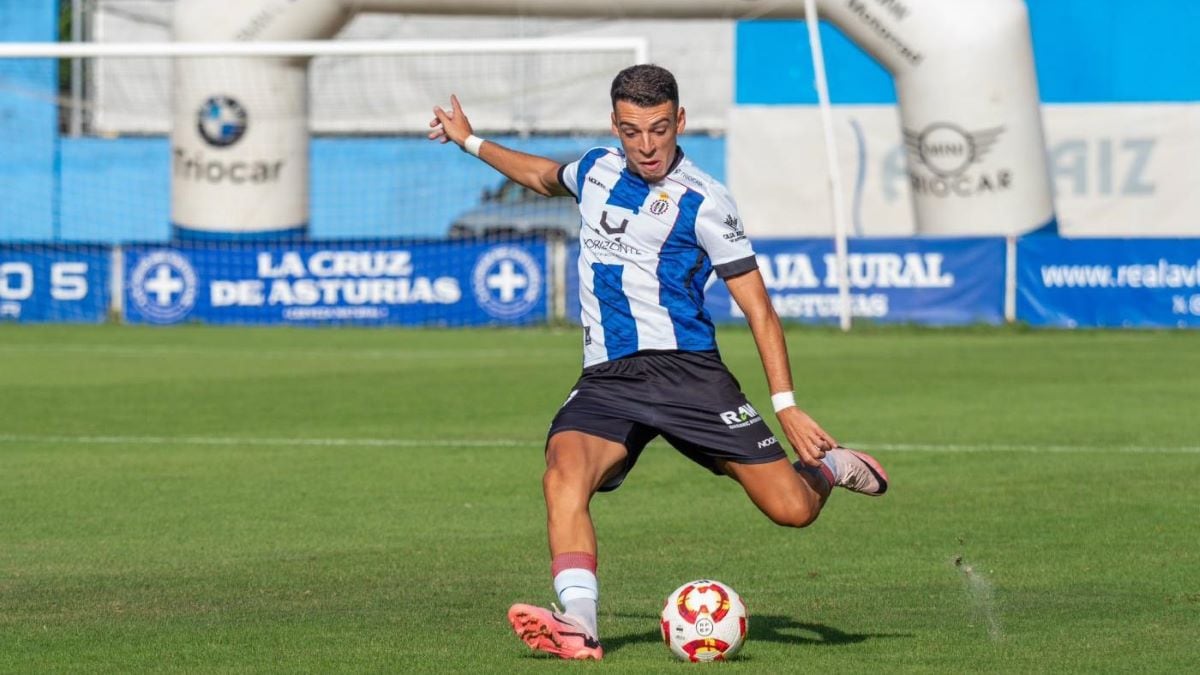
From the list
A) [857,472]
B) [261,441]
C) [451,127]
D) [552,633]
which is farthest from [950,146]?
[552,633]

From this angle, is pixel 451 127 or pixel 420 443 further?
pixel 420 443

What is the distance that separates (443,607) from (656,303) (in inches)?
61.1

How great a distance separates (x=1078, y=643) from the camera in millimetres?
6582

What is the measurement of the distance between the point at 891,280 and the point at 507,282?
5.38 m

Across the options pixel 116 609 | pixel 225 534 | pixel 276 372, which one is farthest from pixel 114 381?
pixel 116 609

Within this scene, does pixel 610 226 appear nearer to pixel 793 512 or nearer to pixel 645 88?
pixel 645 88

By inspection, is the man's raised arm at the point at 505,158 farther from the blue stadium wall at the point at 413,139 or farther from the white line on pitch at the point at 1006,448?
the blue stadium wall at the point at 413,139

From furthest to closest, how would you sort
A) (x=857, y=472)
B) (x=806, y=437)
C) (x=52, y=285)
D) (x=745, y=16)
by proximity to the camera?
(x=52, y=285)
(x=745, y=16)
(x=857, y=472)
(x=806, y=437)

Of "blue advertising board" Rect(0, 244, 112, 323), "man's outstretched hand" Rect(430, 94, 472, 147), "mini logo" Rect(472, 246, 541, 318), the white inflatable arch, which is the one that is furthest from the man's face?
"blue advertising board" Rect(0, 244, 112, 323)

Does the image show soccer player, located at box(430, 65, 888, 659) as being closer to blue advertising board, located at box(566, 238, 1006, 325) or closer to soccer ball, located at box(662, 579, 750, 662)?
soccer ball, located at box(662, 579, 750, 662)

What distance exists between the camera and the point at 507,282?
28.2m

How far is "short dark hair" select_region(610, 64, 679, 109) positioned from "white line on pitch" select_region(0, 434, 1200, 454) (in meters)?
7.35

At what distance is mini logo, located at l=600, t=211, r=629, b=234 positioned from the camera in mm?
6781

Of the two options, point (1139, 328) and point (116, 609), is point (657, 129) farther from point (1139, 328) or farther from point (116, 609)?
point (1139, 328)
